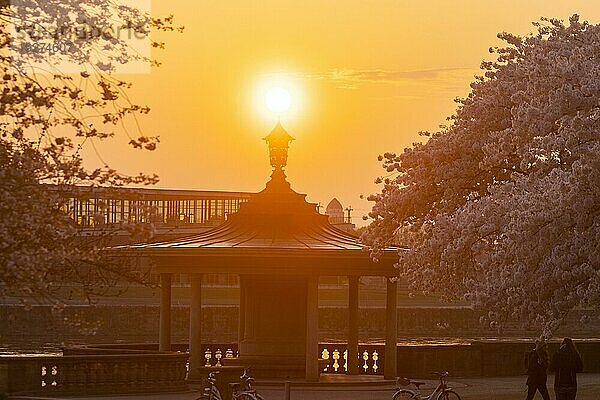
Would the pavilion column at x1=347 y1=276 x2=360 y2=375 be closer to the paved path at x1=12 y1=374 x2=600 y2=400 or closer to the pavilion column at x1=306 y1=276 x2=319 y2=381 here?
the paved path at x1=12 y1=374 x2=600 y2=400

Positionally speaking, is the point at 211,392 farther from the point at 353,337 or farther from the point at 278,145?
the point at 353,337

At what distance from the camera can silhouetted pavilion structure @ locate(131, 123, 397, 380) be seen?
1534 inches

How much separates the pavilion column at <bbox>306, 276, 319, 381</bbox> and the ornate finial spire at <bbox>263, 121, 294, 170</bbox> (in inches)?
142

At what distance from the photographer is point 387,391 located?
125 ft

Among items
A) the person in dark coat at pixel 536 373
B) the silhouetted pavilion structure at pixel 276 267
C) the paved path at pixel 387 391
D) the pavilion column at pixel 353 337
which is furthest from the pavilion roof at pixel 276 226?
the person in dark coat at pixel 536 373

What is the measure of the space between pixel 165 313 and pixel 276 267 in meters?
3.97

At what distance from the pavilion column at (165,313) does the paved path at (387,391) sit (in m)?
3.16

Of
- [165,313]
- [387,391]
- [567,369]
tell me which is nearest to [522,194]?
[567,369]

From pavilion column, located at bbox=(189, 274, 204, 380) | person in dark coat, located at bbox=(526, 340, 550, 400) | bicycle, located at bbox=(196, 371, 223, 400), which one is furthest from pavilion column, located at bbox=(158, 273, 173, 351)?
bicycle, located at bbox=(196, 371, 223, 400)

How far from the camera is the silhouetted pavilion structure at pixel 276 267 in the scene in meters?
39.0

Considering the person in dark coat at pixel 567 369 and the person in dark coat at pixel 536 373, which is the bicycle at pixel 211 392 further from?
the person in dark coat at pixel 536 373

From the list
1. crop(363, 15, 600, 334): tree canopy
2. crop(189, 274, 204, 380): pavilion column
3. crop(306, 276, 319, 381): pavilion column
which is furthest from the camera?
crop(189, 274, 204, 380): pavilion column

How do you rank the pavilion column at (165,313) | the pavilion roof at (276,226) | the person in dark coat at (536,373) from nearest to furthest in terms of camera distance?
the person in dark coat at (536,373), the pavilion roof at (276,226), the pavilion column at (165,313)

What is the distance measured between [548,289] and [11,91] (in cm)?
1383
